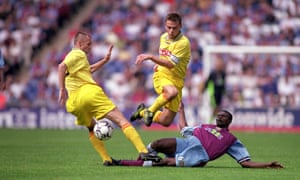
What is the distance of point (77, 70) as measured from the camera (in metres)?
12.8

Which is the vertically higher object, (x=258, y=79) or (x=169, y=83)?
(x=169, y=83)

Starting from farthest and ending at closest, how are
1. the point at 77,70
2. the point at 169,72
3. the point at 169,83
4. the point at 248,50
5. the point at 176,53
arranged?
1. the point at 248,50
2. the point at 169,72
3. the point at 169,83
4. the point at 176,53
5. the point at 77,70

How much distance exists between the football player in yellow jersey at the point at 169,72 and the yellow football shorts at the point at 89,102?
4.14 feet

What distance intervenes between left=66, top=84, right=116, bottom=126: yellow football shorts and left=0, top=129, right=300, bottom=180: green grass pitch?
82 cm

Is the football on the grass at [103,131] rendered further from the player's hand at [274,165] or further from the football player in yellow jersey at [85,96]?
the player's hand at [274,165]

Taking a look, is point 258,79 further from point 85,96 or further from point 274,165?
point 85,96

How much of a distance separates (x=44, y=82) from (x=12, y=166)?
17.6 metres

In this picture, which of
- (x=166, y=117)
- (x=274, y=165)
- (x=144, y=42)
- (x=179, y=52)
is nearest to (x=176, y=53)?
(x=179, y=52)

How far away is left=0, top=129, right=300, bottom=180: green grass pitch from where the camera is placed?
37.8 ft

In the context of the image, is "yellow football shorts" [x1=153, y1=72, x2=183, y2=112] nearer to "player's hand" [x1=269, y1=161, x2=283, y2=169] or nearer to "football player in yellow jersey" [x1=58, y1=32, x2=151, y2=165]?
"football player in yellow jersey" [x1=58, y1=32, x2=151, y2=165]

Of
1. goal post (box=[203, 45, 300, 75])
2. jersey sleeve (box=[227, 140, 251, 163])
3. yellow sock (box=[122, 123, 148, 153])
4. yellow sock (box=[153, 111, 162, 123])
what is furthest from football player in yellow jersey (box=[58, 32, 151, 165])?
goal post (box=[203, 45, 300, 75])

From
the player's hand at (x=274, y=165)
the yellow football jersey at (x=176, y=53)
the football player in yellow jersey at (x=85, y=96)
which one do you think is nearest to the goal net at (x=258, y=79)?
the yellow football jersey at (x=176, y=53)

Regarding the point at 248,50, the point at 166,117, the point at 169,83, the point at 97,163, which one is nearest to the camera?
the point at 97,163

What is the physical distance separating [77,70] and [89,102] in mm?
521
